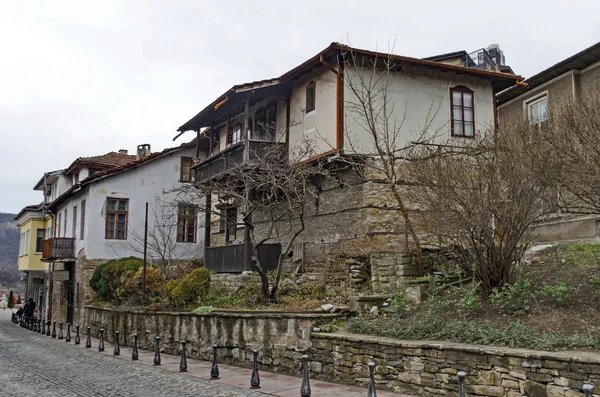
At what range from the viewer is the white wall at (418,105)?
16.7 metres

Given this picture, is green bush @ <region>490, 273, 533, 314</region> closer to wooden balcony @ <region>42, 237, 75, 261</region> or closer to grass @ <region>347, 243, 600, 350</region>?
grass @ <region>347, 243, 600, 350</region>

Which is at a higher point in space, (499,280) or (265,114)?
(265,114)

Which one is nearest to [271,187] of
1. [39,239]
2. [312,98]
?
[312,98]

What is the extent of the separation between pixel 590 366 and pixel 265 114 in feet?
50.6

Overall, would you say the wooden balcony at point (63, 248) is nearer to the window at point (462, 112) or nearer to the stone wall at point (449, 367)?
the window at point (462, 112)

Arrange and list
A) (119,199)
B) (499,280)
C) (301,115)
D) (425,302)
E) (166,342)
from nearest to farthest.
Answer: (499,280) < (425,302) < (166,342) < (301,115) < (119,199)

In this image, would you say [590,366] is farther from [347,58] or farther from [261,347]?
[347,58]

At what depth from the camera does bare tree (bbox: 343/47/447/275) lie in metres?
16.5

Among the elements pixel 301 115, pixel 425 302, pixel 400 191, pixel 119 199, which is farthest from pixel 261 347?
pixel 119 199

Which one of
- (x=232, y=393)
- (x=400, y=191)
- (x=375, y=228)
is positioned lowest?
(x=232, y=393)

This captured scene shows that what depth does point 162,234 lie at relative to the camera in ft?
85.6

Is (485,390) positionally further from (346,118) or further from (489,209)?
(346,118)

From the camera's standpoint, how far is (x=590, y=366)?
7066 millimetres

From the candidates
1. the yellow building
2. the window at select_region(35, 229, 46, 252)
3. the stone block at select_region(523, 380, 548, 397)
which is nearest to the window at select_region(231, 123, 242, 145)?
the stone block at select_region(523, 380, 548, 397)
